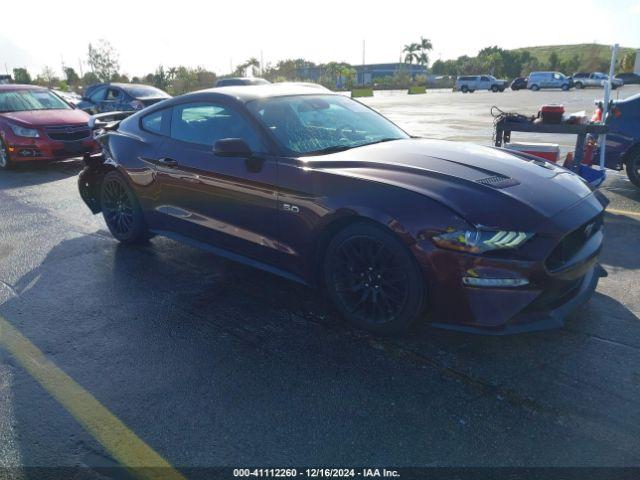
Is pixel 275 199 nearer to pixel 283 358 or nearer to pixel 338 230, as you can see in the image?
pixel 338 230

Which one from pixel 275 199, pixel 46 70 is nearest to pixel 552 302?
pixel 275 199

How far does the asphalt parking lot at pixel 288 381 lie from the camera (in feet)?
7.65

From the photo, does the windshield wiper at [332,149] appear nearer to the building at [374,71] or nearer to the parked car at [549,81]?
the parked car at [549,81]

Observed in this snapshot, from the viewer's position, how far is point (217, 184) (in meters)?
3.99

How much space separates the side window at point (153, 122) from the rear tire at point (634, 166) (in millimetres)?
6201

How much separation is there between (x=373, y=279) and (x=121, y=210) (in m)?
3.14

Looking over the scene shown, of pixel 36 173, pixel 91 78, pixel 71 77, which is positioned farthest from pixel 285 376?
pixel 71 77

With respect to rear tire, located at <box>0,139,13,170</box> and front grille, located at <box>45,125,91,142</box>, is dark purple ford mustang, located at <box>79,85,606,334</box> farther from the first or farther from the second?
rear tire, located at <box>0,139,13,170</box>

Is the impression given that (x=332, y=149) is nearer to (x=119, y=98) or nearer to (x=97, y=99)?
(x=119, y=98)

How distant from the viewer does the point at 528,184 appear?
3.20m

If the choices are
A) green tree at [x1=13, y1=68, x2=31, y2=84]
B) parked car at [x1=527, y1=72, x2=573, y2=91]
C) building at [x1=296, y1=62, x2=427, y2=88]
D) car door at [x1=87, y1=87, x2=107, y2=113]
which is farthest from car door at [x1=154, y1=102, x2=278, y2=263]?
building at [x1=296, y1=62, x2=427, y2=88]

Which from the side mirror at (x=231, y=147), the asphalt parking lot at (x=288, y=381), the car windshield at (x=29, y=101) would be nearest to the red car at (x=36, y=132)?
the car windshield at (x=29, y=101)

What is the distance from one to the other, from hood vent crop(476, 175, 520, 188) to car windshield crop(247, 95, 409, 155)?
3.80ft

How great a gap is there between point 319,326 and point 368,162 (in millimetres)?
1177
